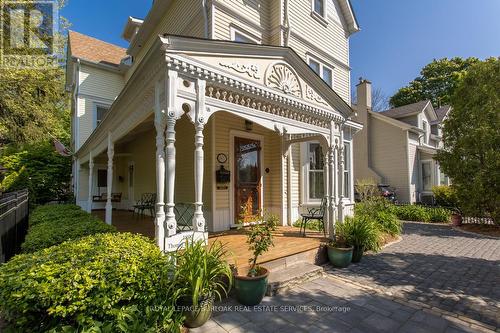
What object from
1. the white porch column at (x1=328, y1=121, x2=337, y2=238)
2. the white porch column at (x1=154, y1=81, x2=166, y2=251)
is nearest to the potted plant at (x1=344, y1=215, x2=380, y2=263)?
the white porch column at (x1=328, y1=121, x2=337, y2=238)

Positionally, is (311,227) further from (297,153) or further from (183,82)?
(183,82)

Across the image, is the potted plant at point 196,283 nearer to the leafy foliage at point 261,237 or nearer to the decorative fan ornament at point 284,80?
the leafy foliage at point 261,237

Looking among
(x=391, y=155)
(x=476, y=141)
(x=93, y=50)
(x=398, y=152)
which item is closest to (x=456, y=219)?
(x=476, y=141)

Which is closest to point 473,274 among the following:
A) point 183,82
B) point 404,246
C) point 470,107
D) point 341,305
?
point 404,246

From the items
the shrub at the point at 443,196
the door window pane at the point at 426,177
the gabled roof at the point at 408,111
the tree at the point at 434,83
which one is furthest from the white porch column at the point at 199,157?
the tree at the point at 434,83

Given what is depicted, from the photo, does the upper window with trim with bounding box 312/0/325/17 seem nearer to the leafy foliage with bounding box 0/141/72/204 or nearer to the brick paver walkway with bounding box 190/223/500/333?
the brick paver walkway with bounding box 190/223/500/333

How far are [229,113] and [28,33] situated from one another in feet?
36.5

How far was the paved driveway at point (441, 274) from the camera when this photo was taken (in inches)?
155

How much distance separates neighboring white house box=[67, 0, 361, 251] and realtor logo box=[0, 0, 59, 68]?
1.62 m

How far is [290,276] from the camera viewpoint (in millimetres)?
4473

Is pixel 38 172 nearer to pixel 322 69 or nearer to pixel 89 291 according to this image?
pixel 89 291

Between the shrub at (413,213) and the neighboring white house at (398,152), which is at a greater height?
the neighboring white house at (398,152)

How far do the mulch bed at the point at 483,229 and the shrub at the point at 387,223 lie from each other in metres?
4.12

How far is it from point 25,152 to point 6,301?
1659cm
